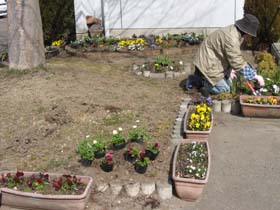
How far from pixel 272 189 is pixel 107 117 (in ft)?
8.25

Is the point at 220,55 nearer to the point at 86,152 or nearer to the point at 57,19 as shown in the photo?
the point at 86,152

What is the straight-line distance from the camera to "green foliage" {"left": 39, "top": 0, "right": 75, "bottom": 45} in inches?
490

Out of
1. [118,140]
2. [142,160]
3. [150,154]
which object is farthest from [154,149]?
[118,140]

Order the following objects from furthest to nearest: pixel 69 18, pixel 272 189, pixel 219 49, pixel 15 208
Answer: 1. pixel 69 18
2. pixel 219 49
3. pixel 272 189
4. pixel 15 208

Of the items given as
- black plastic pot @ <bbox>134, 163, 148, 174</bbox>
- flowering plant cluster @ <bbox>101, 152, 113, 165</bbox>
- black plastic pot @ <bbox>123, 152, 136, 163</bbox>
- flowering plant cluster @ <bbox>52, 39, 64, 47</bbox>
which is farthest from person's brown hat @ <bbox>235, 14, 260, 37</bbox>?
flowering plant cluster @ <bbox>52, 39, 64, 47</bbox>

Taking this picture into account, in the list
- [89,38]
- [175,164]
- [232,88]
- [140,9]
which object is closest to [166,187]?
[175,164]

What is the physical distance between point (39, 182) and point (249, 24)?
3.91 m

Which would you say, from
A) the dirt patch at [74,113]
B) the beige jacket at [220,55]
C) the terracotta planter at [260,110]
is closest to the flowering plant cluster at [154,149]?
the dirt patch at [74,113]

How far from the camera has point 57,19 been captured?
1257 cm

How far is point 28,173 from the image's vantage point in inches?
193

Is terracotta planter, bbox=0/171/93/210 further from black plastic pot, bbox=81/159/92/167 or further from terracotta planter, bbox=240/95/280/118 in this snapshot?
terracotta planter, bbox=240/95/280/118

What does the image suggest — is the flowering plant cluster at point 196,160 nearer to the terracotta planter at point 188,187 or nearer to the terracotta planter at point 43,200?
the terracotta planter at point 188,187

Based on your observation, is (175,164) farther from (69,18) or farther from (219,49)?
(69,18)

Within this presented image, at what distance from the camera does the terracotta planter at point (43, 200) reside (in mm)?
4559
